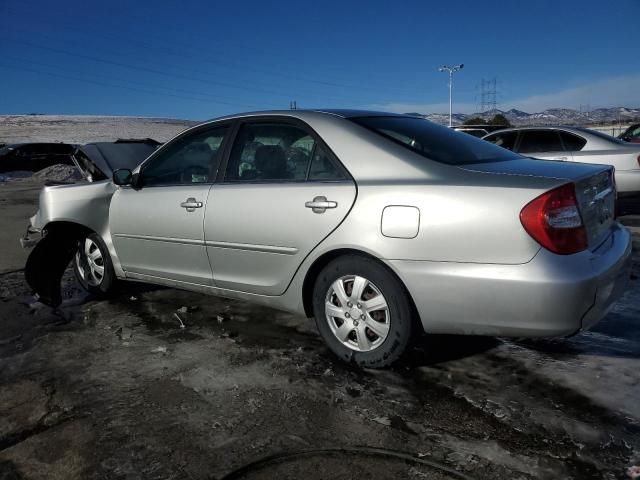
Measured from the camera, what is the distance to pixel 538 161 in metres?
3.37

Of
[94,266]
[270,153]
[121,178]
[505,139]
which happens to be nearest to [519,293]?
[270,153]

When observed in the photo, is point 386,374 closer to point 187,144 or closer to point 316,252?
point 316,252

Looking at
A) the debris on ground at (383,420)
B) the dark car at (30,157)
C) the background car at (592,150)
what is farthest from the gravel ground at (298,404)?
the dark car at (30,157)

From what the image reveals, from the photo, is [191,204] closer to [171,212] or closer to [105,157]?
[171,212]

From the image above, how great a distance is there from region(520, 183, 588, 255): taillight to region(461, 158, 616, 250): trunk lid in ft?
0.29

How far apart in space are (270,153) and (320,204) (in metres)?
0.69

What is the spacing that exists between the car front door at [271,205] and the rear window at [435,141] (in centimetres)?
40

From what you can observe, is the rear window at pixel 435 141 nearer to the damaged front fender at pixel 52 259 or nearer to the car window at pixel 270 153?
the car window at pixel 270 153

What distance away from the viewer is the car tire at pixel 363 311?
2953mm

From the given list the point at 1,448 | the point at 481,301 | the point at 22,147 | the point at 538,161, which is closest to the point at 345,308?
the point at 481,301

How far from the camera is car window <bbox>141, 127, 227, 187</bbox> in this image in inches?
154

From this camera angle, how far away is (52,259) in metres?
4.85

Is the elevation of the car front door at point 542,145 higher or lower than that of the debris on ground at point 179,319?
higher

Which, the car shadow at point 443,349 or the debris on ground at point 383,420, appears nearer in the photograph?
the debris on ground at point 383,420
